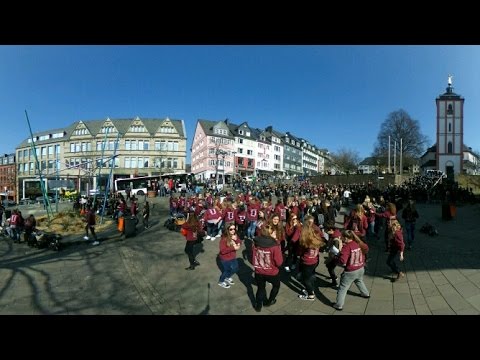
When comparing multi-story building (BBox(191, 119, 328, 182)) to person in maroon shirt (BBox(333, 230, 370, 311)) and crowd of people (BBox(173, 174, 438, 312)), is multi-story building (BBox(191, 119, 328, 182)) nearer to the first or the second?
crowd of people (BBox(173, 174, 438, 312))

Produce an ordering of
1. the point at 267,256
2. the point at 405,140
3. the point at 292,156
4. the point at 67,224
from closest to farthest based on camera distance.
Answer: the point at 267,256
the point at 67,224
the point at 405,140
the point at 292,156

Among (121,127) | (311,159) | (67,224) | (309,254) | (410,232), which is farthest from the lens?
(311,159)

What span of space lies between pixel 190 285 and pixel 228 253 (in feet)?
3.78

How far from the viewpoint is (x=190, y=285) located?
554cm

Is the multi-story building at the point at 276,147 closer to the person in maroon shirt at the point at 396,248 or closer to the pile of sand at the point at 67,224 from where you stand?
the pile of sand at the point at 67,224

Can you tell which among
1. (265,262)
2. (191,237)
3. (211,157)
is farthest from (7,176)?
(265,262)

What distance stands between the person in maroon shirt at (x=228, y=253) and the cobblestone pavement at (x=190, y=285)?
0.19 m

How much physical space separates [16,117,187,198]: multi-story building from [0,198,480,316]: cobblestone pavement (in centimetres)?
602

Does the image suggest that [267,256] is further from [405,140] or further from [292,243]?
[405,140]

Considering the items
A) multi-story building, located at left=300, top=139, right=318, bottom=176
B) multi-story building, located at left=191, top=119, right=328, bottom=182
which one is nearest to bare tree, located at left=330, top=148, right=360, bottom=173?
multi-story building, located at left=300, top=139, right=318, bottom=176
